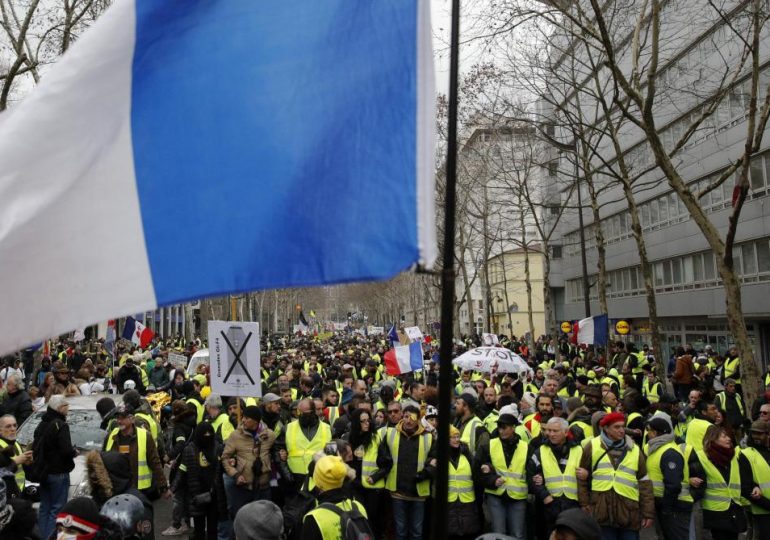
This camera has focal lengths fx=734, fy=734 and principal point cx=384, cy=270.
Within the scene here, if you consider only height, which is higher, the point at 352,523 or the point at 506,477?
the point at 352,523

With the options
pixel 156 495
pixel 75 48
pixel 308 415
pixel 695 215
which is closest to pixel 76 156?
pixel 75 48

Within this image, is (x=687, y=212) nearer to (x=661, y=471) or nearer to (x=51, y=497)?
(x=661, y=471)

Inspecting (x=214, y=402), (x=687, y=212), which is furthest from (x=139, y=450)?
(x=687, y=212)

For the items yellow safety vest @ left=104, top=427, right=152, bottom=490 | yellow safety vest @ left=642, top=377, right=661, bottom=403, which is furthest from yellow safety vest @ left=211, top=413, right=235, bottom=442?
yellow safety vest @ left=642, top=377, right=661, bottom=403

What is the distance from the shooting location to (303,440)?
28.1ft

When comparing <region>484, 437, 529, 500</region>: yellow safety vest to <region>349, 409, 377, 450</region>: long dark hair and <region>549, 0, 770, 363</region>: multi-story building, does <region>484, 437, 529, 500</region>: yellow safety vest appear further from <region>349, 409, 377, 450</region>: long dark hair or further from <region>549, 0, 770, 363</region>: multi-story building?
<region>549, 0, 770, 363</region>: multi-story building

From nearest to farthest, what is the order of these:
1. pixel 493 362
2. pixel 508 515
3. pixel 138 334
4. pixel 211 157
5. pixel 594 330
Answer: pixel 211 157, pixel 508 515, pixel 493 362, pixel 594 330, pixel 138 334

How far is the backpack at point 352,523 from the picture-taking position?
4.75 m

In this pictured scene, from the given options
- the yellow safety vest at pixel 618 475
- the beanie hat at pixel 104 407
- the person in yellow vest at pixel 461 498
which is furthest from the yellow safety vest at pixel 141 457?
the yellow safety vest at pixel 618 475

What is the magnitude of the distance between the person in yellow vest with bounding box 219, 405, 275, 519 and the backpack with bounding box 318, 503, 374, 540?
328 cm

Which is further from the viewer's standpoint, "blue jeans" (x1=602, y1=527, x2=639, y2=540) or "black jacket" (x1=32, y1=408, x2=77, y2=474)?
"black jacket" (x1=32, y1=408, x2=77, y2=474)

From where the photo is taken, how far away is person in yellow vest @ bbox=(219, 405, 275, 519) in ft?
26.6

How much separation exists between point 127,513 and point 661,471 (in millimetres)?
5274

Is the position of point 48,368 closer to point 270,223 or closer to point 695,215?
point 695,215
